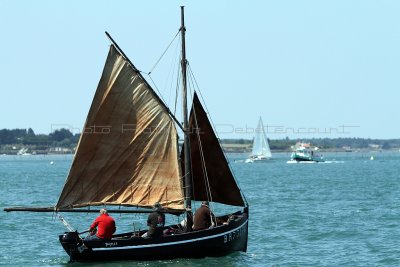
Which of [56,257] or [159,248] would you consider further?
[56,257]

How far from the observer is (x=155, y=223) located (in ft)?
117

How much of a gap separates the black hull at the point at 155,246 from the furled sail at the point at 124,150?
1.84 m

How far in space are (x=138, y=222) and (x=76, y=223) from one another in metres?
3.49

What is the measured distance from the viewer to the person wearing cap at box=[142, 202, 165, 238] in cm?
3581

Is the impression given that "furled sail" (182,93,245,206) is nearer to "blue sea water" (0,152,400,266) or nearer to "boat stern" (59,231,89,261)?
"blue sea water" (0,152,400,266)

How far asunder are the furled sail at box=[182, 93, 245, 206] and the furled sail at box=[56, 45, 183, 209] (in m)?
1.31

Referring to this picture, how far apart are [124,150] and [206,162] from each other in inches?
139

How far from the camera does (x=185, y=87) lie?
3734 cm

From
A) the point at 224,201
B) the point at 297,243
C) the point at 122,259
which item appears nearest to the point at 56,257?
the point at 122,259

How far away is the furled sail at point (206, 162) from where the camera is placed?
38406mm

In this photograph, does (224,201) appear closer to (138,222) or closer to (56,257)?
(56,257)

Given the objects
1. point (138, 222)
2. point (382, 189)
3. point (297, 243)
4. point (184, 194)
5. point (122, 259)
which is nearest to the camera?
point (122, 259)

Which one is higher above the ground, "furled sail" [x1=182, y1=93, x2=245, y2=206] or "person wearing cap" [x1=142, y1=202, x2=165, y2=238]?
"furled sail" [x1=182, y1=93, x2=245, y2=206]

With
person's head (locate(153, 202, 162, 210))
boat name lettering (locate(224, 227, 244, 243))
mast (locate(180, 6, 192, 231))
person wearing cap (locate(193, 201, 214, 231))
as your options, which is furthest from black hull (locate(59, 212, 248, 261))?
mast (locate(180, 6, 192, 231))
